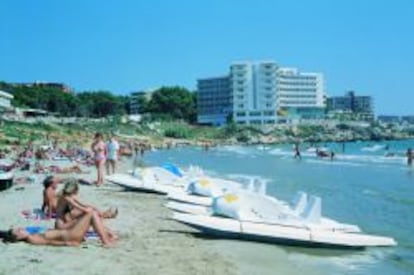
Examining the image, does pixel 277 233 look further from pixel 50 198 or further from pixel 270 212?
pixel 50 198

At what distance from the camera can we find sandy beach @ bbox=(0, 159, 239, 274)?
9680 mm

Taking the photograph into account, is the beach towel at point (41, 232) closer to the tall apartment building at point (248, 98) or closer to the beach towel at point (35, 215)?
the beach towel at point (35, 215)

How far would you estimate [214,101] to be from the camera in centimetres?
19312

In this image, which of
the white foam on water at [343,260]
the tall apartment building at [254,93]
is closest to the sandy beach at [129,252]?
the white foam on water at [343,260]

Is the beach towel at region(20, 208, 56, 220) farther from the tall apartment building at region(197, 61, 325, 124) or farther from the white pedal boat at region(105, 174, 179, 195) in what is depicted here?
the tall apartment building at region(197, 61, 325, 124)

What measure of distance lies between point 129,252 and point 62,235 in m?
1.07

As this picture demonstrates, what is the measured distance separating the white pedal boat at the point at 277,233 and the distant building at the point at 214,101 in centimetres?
17431

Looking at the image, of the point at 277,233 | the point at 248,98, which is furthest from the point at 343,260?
the point at 248,98

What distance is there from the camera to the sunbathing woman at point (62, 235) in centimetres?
1087

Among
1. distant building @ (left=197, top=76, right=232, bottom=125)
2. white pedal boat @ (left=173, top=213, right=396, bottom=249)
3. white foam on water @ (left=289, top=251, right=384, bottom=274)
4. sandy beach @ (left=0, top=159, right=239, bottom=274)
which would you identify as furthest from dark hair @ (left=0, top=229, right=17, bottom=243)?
distant building @ (left=197, top=76, right=232, bottom=125)

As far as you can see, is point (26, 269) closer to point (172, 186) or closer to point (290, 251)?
point (290, 251)

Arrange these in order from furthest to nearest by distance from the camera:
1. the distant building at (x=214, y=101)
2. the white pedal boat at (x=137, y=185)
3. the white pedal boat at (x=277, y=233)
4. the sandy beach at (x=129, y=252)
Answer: the distant building at (x=214, y=101) → the white pedal boat at (x=137, y=185) → the white pedal boat at (x=277, y=233) → the sandy beach at (x=129, y=252)

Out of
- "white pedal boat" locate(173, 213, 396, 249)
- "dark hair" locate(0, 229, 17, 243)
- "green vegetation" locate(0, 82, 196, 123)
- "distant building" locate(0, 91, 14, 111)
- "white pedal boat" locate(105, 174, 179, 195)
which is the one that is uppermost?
"green vegetation" locate(0, 82, 196, 123)

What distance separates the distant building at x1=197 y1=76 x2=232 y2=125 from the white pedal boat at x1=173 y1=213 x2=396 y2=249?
174 m
